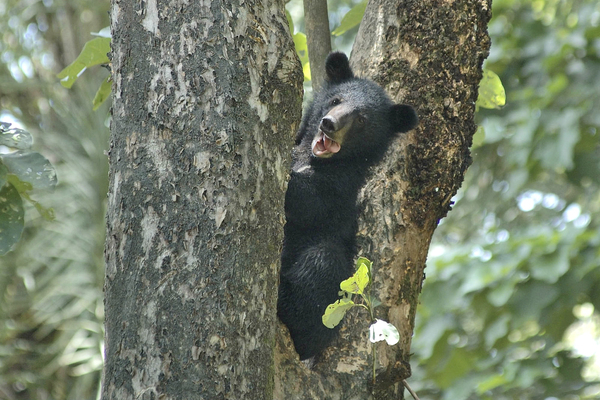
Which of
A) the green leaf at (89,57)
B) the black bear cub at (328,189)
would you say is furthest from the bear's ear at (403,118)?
the green leaf at (89,57)

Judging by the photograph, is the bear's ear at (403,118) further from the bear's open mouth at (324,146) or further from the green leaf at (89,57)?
the green leaf at (89,57)

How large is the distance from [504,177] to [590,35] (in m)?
2.56

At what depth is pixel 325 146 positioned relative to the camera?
3998 mm

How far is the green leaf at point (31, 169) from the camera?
106 inches

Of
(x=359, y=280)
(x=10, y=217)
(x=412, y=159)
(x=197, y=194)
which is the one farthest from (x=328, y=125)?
(x=197, y=194)

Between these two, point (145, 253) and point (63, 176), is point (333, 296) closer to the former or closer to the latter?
point (145, 253)

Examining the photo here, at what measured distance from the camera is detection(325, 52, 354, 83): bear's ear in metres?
3.97

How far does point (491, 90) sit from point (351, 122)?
0.93 metres

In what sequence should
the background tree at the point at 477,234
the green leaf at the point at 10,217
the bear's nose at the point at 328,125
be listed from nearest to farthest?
the green leaf at the point at 10,217 < the bear's nose at the point at 328,125 < the background tree at the point at 477,234

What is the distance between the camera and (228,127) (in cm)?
192

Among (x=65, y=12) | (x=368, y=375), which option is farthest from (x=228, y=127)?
(x=65, y=12)

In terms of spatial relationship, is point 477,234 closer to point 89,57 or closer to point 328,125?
point 328,125

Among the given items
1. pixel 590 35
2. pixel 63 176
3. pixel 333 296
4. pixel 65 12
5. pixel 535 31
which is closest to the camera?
pixel 333 296

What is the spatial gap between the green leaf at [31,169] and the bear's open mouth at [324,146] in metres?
1.78
